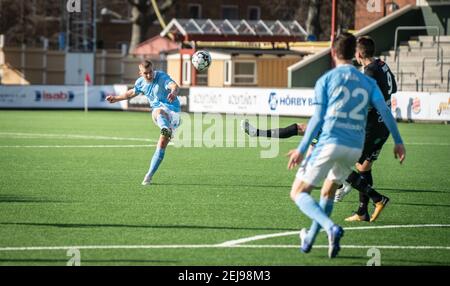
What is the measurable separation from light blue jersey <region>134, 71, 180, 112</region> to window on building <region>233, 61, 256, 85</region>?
113ft

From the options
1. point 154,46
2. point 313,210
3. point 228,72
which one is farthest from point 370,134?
point 154,46

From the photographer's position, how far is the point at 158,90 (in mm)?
17594

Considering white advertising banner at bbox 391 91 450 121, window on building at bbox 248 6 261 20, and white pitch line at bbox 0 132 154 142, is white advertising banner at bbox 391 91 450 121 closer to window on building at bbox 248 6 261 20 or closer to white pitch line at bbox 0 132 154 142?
white pitch line at bbox 0 132 154 142

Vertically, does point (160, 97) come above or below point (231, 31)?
below

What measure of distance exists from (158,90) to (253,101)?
2169 centimetres

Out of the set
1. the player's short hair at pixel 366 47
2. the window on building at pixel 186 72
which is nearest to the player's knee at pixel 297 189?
the player's short hair at pixel 366 47

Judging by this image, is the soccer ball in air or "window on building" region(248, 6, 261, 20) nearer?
the soccer ball in air

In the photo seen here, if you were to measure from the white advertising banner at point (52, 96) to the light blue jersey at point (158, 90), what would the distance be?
95.0 feet

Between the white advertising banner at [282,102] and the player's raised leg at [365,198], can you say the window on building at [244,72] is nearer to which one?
the white advertising banner at [282,102]

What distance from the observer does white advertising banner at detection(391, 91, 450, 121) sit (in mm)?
34844

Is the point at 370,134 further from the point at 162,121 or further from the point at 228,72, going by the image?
the point at 228,72

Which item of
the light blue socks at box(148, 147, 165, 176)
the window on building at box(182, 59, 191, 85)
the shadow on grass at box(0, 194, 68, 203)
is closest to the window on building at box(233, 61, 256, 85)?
the window on building at box(182, 59, 191, 85)

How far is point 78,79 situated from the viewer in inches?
2398
